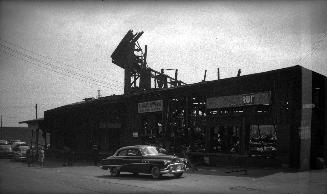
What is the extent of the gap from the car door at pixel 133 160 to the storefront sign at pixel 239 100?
7.62 meters

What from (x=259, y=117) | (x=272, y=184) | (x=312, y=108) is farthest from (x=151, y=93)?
(x=272, y=184)

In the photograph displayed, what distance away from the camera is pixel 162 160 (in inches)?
641

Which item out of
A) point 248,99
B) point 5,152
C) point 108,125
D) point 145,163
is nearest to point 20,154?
point 5,152

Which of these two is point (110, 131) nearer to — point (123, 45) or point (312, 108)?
point (123, 45)

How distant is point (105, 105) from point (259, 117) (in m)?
18.0

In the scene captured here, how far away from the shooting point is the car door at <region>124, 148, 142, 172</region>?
17203mm

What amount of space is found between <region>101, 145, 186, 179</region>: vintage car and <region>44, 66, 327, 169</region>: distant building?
593cm

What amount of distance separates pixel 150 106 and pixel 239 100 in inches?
348

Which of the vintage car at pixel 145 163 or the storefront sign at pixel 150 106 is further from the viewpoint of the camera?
the storefront sign at pixel 150 106

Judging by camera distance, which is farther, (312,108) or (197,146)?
(197,146)

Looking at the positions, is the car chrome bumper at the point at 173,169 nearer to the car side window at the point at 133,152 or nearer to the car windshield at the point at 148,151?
the car windshield at the point at 148,151

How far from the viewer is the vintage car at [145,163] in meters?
16.3

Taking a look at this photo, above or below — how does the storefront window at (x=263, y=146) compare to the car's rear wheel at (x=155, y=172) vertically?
above

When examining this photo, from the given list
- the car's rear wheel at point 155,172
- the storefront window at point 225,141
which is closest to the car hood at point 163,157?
the car's rear wheel at point 155,172
